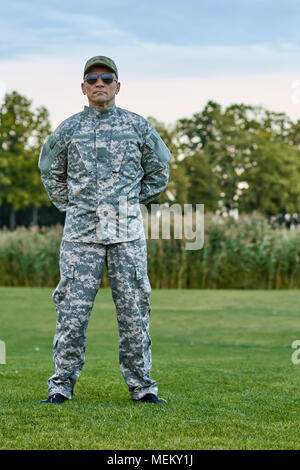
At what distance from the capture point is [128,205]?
4.63m

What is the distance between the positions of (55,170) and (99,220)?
48 centimetres

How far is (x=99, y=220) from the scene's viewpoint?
456cm

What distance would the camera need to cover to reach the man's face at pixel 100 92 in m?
4.63

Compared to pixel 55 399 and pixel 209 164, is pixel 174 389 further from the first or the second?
pixel 209 164

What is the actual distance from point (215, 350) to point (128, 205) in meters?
4.58

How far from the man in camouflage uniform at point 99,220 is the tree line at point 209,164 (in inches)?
1774

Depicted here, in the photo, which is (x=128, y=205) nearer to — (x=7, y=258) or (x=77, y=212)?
(x=77, y=212)

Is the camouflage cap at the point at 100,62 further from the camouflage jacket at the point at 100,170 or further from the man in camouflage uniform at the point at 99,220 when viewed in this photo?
the camouflage jacket at the point at 100,170

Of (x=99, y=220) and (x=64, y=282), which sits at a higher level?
(x=99, y=220)

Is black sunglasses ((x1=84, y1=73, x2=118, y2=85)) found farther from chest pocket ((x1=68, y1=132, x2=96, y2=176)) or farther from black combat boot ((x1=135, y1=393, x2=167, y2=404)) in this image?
black combat boot ((x1=135, y1=393, x2=167, y2=404))

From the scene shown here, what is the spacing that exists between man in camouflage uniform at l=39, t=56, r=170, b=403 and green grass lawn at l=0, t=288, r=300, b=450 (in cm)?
35

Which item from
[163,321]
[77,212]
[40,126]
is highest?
[40,126]

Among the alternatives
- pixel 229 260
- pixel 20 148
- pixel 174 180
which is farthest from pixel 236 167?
pixel 229 260

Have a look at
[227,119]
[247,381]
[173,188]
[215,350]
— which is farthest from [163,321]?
[227,119]
